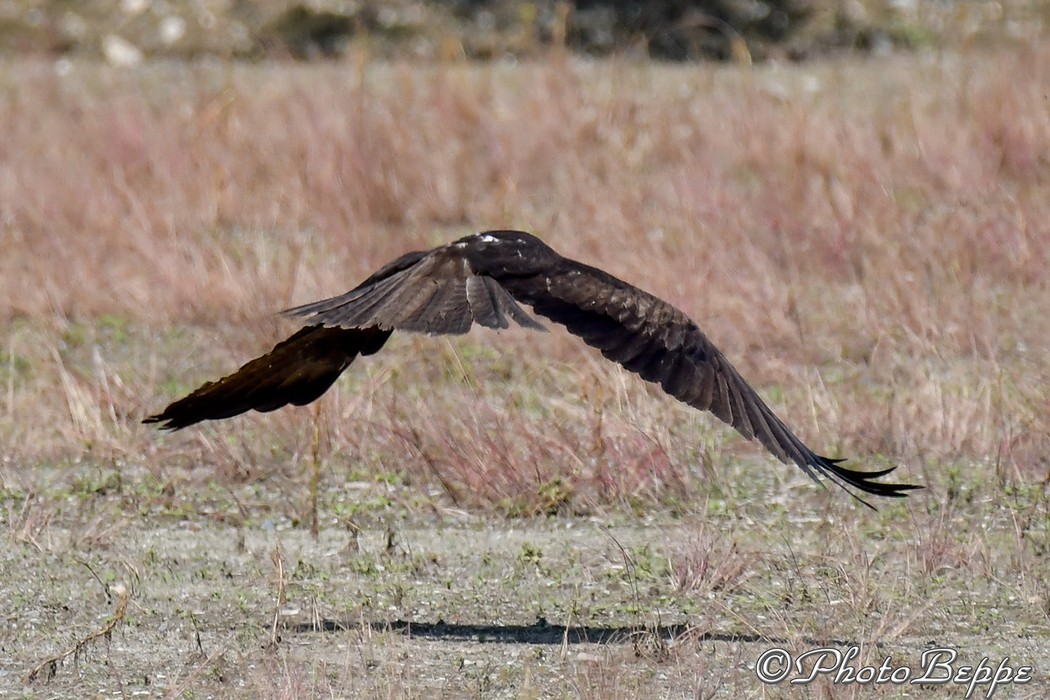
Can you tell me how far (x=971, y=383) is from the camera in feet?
23.3

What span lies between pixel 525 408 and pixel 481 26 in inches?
368

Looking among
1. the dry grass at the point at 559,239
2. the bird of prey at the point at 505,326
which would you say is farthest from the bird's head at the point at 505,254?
the dry grass at the point at 559,239

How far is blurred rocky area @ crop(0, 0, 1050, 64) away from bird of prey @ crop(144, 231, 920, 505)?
10.1 metres

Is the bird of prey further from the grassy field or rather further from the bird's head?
the grassy field

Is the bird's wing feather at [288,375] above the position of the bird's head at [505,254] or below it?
below

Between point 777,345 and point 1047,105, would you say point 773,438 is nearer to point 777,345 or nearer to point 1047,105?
point 777,345

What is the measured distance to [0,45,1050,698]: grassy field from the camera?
4934mm

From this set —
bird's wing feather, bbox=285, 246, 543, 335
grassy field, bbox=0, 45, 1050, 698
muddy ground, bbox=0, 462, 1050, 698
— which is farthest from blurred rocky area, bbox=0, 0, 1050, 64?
bird's wing feather, bbox=285, 246, 543, 335

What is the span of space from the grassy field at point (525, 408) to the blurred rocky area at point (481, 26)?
13.1 ft

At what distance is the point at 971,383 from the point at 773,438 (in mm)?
2767

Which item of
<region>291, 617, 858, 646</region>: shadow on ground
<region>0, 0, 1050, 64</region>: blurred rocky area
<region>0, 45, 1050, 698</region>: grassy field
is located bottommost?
<region>291, 617, 858, 646</region>: shadow on ground

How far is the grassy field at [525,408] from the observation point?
4934 mm

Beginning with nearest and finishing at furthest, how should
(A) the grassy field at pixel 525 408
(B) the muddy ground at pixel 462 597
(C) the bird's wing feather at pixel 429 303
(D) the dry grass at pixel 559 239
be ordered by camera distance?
1. (B) the muddy ground at pixel 462 597
2. (C) the bird's wing feather at pixel 429 303
3. (A) the grassy field at pixel 525 408
4. (D) the dry grass at pixel 559 239

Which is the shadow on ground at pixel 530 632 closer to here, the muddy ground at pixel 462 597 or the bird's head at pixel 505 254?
the muddy ground at pixel 462 597
